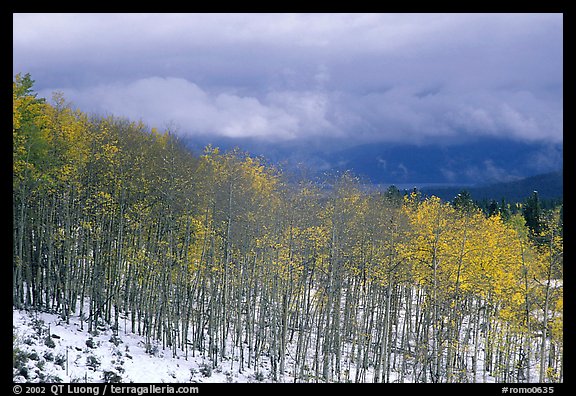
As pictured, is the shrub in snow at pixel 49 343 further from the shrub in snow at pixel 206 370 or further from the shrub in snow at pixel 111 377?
the shrub in snow at pixel 206 370

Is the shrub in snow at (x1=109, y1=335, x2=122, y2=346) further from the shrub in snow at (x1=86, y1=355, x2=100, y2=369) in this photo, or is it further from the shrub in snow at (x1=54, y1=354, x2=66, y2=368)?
the shrub in snow at (x1=54, y1=354, x2=66, y2=368)

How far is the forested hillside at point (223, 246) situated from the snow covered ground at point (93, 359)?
1026 mm

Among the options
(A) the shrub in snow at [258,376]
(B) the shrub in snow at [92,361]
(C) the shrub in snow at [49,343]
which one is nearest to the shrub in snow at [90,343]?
(B) the shrub in snow at [92,361]

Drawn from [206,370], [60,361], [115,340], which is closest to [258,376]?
[206,370]

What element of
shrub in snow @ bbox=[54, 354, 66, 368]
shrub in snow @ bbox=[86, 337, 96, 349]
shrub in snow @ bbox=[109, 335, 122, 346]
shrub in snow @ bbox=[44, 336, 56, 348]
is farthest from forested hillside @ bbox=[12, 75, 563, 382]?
shrub in snow @ bbox=[54, 354, 66, 368]

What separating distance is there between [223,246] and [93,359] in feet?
36.8

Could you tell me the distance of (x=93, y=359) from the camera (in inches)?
955

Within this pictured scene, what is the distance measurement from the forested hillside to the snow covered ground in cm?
103

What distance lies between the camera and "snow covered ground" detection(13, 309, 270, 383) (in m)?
21.8

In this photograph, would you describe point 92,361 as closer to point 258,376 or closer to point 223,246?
point 258,376

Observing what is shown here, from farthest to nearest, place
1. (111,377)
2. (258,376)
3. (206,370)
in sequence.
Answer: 1. (258,376)
2. (206,370)
3. (111,377)
